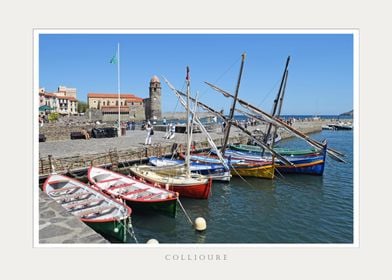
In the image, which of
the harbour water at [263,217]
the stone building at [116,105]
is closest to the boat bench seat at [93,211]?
the harbour water at [263,217]

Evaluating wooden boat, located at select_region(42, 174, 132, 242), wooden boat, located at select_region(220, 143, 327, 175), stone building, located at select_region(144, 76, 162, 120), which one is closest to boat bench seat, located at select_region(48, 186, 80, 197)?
wooden boat, located at select_region(42, 174, 132, 242)

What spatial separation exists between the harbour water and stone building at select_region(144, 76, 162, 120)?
8471 cm

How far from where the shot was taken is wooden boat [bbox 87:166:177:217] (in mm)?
11279

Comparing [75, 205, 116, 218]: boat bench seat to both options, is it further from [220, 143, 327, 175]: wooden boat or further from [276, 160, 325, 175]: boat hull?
[276, 160, 325, 175]: boat hull

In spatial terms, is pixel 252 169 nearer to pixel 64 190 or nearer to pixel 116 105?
pixel 64 190

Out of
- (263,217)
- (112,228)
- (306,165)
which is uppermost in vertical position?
(306,165)

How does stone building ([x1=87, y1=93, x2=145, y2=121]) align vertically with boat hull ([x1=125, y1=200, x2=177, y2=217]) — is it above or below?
above

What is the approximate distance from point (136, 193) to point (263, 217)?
5667mm

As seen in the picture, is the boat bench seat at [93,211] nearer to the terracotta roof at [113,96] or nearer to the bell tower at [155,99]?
the bell tower at [155,99]

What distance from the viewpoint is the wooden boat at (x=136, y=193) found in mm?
11279

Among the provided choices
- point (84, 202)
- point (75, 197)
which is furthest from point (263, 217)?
point (75, 197)

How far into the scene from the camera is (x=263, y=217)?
12.1m

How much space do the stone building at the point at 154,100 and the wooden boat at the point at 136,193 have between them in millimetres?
87460
